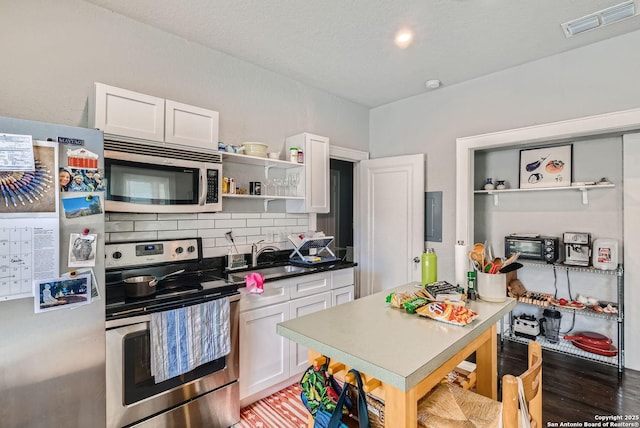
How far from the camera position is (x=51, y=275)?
4.67 feet

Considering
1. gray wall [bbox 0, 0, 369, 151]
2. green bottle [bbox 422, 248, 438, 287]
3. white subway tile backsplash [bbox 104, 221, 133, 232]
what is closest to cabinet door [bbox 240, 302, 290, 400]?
white subway tile backsplash [bbox 104, 221, 133, 232]

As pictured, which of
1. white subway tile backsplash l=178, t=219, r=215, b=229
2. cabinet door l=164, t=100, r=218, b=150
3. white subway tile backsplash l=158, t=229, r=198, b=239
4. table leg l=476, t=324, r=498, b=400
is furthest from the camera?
white subway tile backsplash l=178, t=219, r=215, b=229

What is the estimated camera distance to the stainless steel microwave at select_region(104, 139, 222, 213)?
1944 mm

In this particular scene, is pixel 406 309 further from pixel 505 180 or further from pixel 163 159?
pixel 505 180

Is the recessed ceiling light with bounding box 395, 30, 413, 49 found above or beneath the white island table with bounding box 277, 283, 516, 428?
above

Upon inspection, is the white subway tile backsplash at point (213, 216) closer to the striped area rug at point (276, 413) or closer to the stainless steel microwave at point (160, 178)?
the stainless steel microwave at point (160, 178)

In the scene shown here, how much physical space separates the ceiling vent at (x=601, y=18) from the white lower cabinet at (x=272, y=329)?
2695 mm

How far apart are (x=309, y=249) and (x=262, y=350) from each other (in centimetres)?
110

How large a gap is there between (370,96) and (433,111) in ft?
2.43

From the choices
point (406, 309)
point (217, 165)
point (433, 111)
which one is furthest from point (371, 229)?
point (406, 309)

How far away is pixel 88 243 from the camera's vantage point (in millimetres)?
1533

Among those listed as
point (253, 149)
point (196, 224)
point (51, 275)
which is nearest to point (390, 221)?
point (253, 149)

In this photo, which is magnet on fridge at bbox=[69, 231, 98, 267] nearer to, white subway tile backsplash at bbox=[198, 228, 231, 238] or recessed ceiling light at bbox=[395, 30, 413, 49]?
white subway tile backsplash at bbox=[198, 228, 231, 238]

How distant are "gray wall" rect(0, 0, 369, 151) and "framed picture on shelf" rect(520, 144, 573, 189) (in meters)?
2.52
